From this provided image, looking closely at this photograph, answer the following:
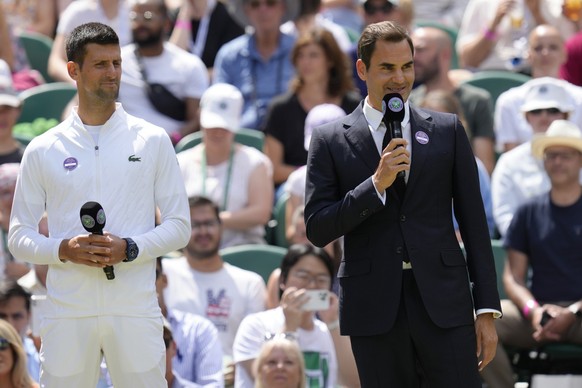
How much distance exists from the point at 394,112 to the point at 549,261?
3841 millimetres

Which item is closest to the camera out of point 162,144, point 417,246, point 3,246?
point 417,246

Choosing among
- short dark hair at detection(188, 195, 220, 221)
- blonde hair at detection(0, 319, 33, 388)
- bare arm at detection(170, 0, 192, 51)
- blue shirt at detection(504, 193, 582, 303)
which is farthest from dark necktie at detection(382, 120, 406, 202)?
bare arm at detection(170, 0, 192, 51)

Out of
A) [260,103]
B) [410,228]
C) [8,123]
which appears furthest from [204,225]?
[410,228]

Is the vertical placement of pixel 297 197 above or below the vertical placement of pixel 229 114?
below

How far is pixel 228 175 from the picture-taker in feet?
31.6

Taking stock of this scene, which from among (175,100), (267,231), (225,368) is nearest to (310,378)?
(225,368)

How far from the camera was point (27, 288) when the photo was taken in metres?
8.46

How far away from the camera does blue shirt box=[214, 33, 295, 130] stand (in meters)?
11.1

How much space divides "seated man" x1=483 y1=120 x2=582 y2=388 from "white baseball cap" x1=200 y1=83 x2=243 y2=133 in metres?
2.29

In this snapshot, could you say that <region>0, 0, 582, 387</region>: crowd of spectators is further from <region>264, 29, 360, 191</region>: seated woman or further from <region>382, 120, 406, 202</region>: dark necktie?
<region>382, 120, 406, 202</region>: dark necktie

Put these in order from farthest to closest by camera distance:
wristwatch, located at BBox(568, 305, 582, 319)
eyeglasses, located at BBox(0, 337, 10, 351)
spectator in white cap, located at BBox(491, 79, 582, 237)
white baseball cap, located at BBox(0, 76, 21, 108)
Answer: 1. white baseball cap, located at BBox(0, 76, 21, 108)
2. spectator in white cap, located at BBox(491, 79, 582, 237)
3. wristwatch, located at BBox(568, 305, 582, 319)
4. eyeglasses, located at BBox(0, 337, 10, 351)

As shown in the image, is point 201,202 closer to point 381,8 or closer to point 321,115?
point 321,115

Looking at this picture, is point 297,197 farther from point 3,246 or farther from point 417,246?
point 417,246

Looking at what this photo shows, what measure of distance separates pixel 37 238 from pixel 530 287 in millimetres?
4262
